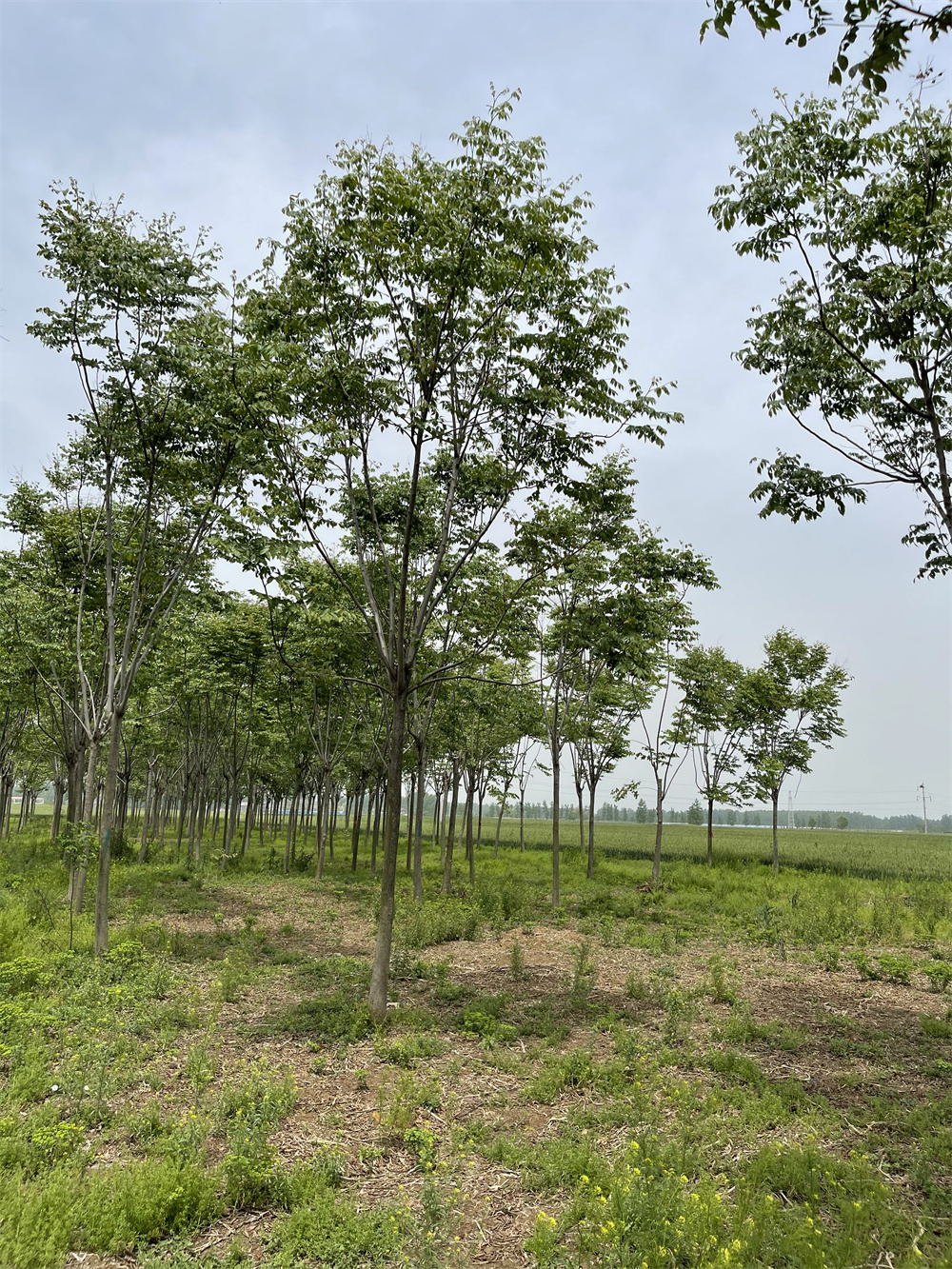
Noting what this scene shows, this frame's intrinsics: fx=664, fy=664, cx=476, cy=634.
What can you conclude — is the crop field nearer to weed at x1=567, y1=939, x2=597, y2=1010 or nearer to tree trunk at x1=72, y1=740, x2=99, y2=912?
weed at x1=567, y1=939, x2=597, y2=1010

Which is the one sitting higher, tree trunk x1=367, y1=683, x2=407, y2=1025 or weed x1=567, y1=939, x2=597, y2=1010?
tree trunk x1=367, y1=683, x2=407, y2=1025

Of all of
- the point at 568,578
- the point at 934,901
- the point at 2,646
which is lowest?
the point at 934,901

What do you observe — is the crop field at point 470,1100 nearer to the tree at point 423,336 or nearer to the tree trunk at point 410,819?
the tree at point 423,336

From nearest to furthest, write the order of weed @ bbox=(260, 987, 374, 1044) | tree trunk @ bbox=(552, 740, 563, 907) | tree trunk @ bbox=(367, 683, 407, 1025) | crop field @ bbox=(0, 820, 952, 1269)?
crop field @ bbox=(0, 820, 952, 1269) → weed @ bbox=(260, 987, 374, 1044) → tree trunk @ bbox=(367, 683, 407, 1025) → tree trunk @ bbox=(552, 740, 563, 907)

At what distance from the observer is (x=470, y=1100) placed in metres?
6.72

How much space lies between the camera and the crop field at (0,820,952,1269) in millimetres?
4551

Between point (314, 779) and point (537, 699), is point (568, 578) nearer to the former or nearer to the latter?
point (537, 699)

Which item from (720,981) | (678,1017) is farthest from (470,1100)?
(720,981)

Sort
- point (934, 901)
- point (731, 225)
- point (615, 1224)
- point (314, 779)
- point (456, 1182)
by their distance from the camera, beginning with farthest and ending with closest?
point (314, 779) → point (934, 901) → point (731, 225) → point (456, 1182) → point (615, 1224)

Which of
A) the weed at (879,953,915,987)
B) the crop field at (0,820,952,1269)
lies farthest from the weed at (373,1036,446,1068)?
the weed at (879,953,915,987)

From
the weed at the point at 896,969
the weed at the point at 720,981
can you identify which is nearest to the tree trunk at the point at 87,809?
the weed at the point at 720,981

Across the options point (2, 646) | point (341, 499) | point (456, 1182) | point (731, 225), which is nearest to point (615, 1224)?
point (456, 1182)

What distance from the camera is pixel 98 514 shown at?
13703 mm

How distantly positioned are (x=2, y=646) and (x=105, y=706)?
7.78 meters
